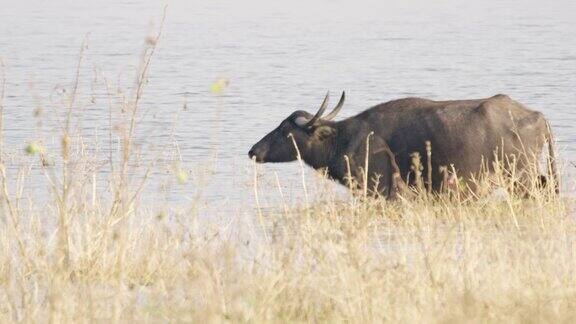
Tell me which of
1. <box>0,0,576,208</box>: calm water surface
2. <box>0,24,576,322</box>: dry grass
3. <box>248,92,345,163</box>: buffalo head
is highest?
<box>0,24,576,322</box>: dry grass

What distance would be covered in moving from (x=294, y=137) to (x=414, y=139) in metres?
1.45

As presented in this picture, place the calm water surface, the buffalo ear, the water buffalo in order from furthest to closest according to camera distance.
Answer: the calm water surface → the buffalo ear → the water buffalo

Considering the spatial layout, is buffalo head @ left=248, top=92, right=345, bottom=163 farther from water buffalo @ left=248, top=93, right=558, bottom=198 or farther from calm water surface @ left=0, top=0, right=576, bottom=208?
calm water surface @ left=0, top=0, right=576, bottom=208

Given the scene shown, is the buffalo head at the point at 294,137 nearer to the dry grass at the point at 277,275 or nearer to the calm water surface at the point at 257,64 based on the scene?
the calm water surface at the point at 257,64

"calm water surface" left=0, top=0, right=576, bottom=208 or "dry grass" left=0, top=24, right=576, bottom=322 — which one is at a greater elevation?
"dry grass" left=0, top=24, right=576, bottom=322

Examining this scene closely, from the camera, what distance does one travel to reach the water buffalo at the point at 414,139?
41.3ft

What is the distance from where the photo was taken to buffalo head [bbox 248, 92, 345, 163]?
14.1m

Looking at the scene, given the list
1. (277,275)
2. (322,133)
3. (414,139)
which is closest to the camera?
(277,275)

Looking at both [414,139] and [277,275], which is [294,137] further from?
[277,275]

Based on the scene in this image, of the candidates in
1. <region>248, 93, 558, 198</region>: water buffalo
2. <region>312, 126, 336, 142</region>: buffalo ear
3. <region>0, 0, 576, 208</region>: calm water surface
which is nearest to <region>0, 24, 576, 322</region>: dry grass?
<region>0, 0, 576, 208</region>: calm water surface

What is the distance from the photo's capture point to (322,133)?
14055 mm

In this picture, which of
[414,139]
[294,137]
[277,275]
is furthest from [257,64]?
[277,275]

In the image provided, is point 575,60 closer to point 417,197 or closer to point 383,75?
point 383,75

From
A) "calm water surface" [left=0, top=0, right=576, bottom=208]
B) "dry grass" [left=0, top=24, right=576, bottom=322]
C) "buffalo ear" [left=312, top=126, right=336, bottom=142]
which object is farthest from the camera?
"calm water surface" [left=0, top=0, right=576, bottom=208]
